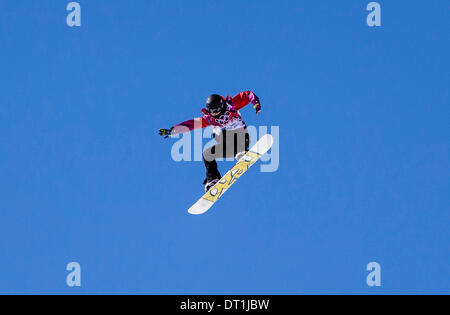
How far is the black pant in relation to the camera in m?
13.9

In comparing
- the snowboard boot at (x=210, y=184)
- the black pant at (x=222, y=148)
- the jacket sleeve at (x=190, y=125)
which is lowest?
the snowboard boot at (x=210, y=184)

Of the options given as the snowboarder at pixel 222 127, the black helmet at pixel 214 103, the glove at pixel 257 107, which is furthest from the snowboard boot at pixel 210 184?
the glove at pixel 257 107

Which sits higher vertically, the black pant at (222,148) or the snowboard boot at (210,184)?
the black pant at (222,148)

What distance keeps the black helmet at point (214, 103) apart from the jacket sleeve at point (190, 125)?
23.2 inches

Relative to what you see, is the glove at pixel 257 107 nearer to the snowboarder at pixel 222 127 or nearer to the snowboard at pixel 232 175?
the snowboarder at pixel 222 127

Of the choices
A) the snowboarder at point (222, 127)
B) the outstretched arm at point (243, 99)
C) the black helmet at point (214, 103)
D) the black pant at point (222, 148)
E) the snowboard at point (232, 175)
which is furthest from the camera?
the black pant at point (222, 148)

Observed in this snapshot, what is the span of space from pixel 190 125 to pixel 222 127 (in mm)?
813

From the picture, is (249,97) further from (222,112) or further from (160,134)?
(160,134)

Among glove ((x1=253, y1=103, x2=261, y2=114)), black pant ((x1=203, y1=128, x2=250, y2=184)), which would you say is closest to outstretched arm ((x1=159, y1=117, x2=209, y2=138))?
black pant ((x1=203, y1=128, x2=250, y2=184))

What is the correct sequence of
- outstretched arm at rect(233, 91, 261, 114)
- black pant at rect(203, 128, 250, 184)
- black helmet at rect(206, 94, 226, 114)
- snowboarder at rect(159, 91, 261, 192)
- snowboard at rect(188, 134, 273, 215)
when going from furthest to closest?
black pant at rect(203, 128, 250, 184) → outstretched arm at rect(233, 91, 261, 114) → snowboard at rect(188, 134, 273, 215) → snowboarder at rect(159, 91, 261, 192) → black helmet at rect(206, 94, 226, 114)

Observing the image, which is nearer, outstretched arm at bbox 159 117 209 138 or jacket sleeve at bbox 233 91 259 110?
outstretched arm at bbox 159 117 209 138

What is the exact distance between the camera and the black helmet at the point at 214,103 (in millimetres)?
13055

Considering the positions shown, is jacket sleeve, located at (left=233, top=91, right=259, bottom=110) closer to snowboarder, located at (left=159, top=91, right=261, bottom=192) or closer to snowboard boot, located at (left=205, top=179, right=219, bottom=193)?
snowboarder, located at (left=159, top=91, right=261, bottom=192)
